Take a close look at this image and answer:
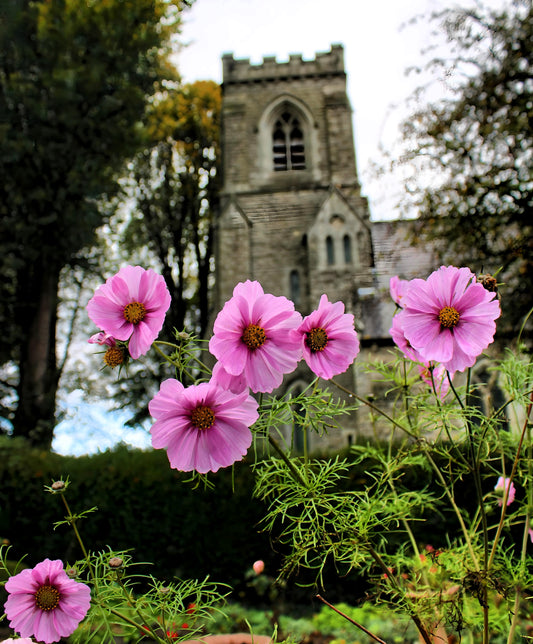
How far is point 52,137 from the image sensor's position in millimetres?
10820

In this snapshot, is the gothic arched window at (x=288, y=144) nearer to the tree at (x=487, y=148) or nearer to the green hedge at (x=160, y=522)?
the tree at (x=487, y=148)

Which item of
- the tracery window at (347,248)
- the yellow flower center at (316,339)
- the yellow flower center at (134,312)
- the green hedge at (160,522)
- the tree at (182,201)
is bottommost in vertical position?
the green hedge at (160,522)

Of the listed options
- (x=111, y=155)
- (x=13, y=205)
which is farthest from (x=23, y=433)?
(x=111, y=155)

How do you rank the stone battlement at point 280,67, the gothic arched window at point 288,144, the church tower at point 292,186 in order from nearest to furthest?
the church tower at point 292,186 < the gothic arched window at point 288,144 < the stone battlement at point 280,67

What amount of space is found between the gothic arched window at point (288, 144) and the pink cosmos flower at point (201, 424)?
18.2 meters

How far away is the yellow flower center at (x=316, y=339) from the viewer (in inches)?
45.5

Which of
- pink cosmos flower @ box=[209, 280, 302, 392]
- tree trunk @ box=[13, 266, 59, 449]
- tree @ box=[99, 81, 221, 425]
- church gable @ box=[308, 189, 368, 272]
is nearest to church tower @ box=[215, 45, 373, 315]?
church gable @ box=[308, 189, 368, 272]

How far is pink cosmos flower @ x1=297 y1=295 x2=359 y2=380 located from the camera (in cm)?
115

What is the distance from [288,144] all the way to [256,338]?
18.7 meters

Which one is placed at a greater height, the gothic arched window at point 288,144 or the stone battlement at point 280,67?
the stone battlement at point 280,67

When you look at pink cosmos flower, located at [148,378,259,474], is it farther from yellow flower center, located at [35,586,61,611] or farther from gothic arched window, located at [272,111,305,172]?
gothic arched window, located at [272,111,305,172]

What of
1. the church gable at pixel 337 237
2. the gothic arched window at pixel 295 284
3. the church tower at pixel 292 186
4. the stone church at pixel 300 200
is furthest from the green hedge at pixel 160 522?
the gothic arched window at pixel 295 284

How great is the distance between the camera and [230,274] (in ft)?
53.9

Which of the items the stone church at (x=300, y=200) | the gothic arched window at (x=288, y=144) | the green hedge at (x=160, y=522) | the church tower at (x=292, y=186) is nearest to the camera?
the green hedge at (x=160, y=522)
